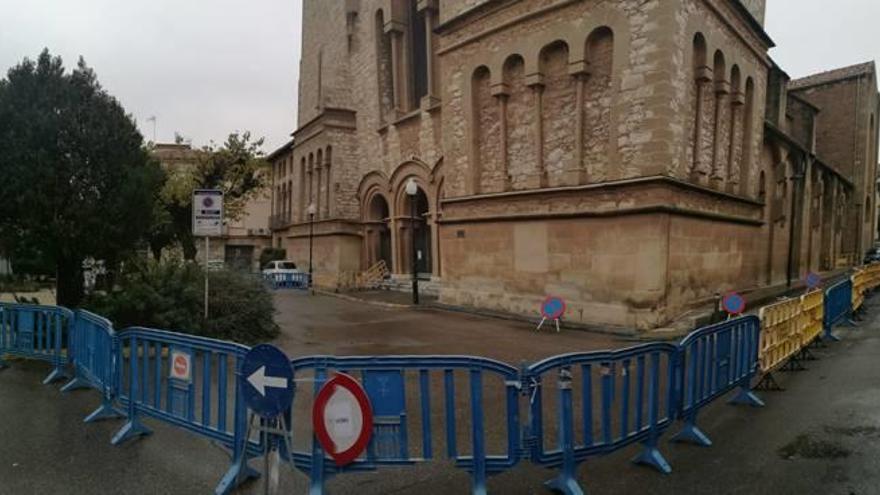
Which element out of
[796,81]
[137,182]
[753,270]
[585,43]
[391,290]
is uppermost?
[796,81]

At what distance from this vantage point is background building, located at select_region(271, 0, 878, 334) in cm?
1227

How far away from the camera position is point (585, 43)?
43.6 feet

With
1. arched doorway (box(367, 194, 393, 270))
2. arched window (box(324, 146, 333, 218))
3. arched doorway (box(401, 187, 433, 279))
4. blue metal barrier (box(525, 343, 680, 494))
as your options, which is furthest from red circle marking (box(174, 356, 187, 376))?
arched window (box(324, 146, 333, 218))

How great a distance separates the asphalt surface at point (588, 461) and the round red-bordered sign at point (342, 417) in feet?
2.32

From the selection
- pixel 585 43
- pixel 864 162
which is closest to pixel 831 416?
pixel 585 43

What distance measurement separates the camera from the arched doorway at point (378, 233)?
25.5 meters

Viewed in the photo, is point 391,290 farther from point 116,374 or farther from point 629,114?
point 116,374

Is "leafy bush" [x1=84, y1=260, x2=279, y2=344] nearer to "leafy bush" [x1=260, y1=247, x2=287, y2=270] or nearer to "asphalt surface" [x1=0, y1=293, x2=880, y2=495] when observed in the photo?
"asphalt surface" [x1=0, y1=293, x2=880, y2=495]

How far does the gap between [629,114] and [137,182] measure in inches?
422

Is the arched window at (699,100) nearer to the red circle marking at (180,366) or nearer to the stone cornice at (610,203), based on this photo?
the stone cornice at (610,203)

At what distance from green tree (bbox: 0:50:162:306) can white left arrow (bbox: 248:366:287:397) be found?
7.54 m

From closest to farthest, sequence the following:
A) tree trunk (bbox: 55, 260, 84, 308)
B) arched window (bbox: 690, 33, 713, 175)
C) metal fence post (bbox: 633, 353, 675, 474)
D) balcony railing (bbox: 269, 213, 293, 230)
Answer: metal fence post (bbox: 633, 353, 675, 474), tree trunk (bbox: 55, 260, 84, 308), arched window (bbox: 690, 33, 713, 175), balcony railing (bbox: 269, 213, 293, 230)


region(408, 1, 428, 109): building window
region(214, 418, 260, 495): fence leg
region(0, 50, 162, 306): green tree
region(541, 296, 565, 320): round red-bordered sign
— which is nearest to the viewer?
region(214, 418, 260, 495): fence leg

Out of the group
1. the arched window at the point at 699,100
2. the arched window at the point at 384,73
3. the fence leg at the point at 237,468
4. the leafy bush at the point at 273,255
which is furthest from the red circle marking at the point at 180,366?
the leafy bush at the point at 273,255
